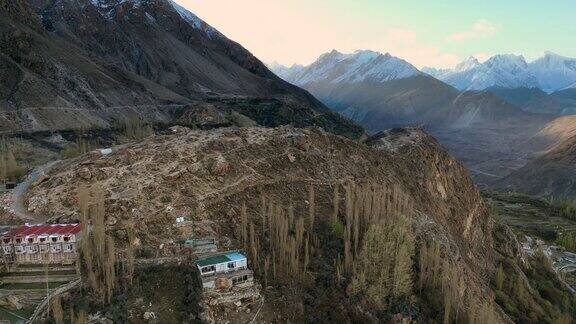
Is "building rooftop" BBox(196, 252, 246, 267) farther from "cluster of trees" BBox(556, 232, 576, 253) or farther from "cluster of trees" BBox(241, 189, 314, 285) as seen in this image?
"cluster of trees" BBox(556, 232, 576, 253)

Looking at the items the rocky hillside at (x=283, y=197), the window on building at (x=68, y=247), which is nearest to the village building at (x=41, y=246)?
the window on building at (x=68, y=247)

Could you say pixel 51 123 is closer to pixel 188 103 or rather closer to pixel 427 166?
pixel 188 103

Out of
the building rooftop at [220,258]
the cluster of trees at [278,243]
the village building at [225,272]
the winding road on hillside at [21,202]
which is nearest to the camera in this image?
the village building at [225,272]

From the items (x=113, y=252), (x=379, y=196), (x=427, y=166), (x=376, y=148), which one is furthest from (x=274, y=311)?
(x=427, y=166)

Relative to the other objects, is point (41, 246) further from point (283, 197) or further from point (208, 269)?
point (283, 197)

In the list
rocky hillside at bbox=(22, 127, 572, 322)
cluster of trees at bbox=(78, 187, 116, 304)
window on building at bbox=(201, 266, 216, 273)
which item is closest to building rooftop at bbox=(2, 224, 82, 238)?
cluster of trees at bbox=(78, 187, 116, 304)

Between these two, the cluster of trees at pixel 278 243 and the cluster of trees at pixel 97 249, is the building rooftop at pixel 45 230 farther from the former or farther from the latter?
the cluster of trees at pixel 278 243

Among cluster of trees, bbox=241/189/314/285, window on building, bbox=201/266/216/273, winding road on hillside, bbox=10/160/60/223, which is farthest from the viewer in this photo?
winding road on hillside, bbox=10/160/60/223
